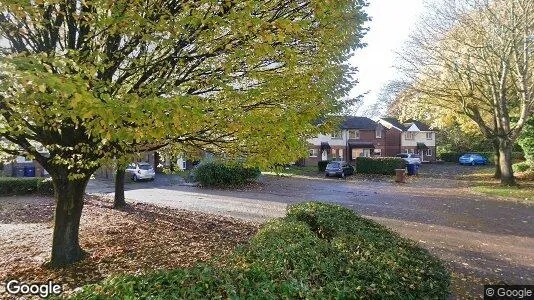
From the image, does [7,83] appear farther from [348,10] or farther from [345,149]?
[345,149]

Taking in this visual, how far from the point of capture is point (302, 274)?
379 cm

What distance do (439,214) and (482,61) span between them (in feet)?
41.5

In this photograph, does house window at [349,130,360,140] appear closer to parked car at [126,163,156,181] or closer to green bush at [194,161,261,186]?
green bush at [194,161,261,186]

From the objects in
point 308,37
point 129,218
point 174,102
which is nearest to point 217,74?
point 308,37

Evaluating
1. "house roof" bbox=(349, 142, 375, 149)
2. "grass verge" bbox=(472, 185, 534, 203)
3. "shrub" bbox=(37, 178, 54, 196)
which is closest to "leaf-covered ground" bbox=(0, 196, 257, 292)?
"shrub" bbox=(37, 178, 54, 196)

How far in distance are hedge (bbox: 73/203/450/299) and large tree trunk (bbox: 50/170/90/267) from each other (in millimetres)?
3916

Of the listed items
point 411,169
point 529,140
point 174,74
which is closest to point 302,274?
point 174,74

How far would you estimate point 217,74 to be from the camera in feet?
18.9

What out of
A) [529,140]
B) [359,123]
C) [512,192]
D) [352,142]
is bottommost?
[512,192]

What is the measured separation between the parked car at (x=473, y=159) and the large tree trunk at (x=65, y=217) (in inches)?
2011

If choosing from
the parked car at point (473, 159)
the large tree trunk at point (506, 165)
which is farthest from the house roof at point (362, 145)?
the large tree trunk at point (506, 165)

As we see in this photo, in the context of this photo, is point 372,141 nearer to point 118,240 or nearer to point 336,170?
point 336,170

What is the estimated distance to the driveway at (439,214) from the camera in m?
7.56

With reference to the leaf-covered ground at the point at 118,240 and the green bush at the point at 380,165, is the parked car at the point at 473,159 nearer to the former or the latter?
the green bush at the point at 380,165
